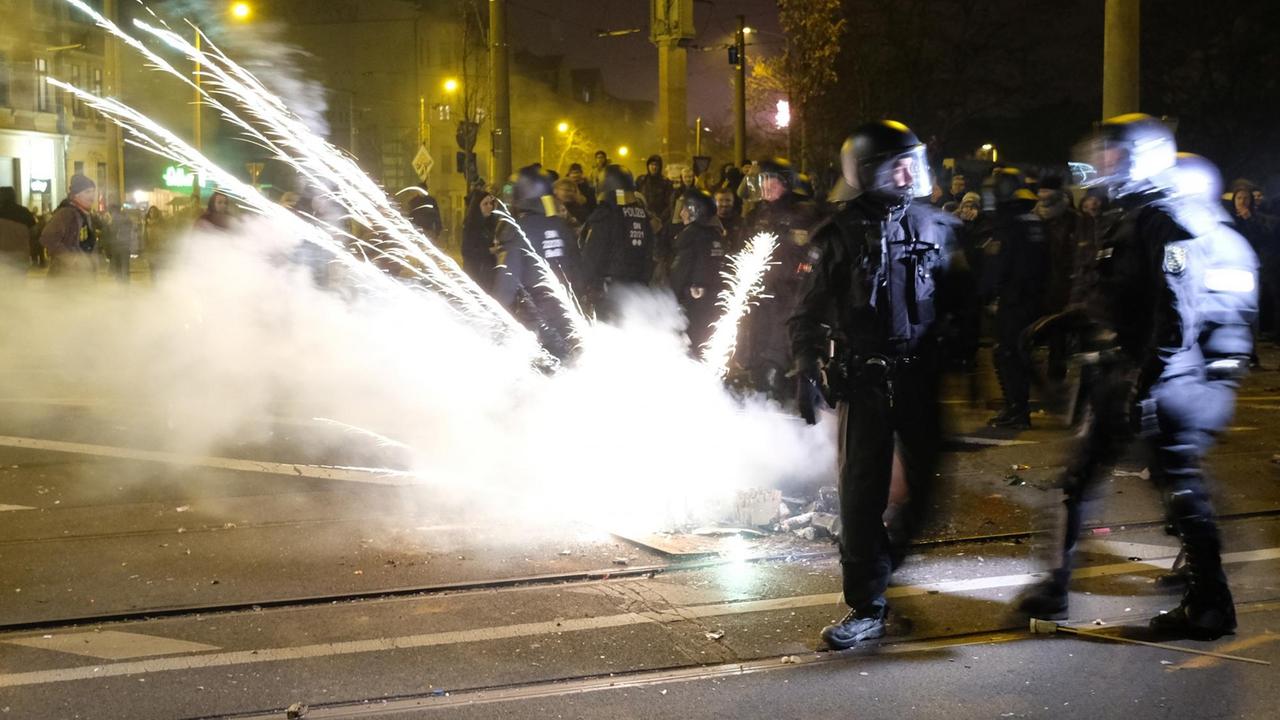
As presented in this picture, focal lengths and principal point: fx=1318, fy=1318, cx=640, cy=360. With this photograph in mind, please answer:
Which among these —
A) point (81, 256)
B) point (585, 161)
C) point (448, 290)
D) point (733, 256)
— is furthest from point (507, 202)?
point (585, 161)

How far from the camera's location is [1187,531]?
15.6 ft

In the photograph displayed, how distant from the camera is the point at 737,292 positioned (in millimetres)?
10547

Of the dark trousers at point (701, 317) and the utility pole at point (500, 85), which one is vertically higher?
the utility pole at point (500, 85)

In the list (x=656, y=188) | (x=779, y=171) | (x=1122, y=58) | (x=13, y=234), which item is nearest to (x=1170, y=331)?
(x=779, y=171)

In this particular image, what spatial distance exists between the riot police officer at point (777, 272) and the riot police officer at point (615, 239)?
53.3 inches

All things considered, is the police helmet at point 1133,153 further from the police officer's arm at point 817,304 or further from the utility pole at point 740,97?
the utility pole at point 740,97

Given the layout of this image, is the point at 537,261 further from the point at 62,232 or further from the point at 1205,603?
the point at 1205,603

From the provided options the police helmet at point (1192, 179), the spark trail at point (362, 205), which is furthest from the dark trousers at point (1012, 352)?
the police helmet at point (1192, 179)

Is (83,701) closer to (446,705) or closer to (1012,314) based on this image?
(446,705)

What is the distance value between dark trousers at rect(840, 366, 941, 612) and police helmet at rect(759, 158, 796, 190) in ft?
15.2

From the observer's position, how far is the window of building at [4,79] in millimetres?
A: 16903

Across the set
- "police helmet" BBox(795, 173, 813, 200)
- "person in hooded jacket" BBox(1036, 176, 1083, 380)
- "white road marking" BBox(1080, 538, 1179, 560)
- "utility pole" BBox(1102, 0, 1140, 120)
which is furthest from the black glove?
"utility pole" BBox(1102, 0, 1140, 120)

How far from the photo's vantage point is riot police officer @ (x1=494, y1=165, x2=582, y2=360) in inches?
380

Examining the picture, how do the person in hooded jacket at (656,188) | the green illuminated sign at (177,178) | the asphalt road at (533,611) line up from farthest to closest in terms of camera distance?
1. the green illuminated sign at (177,178)
2. the person in hooded jacket at (656,188)
3. the asphalt road at (533,611)
